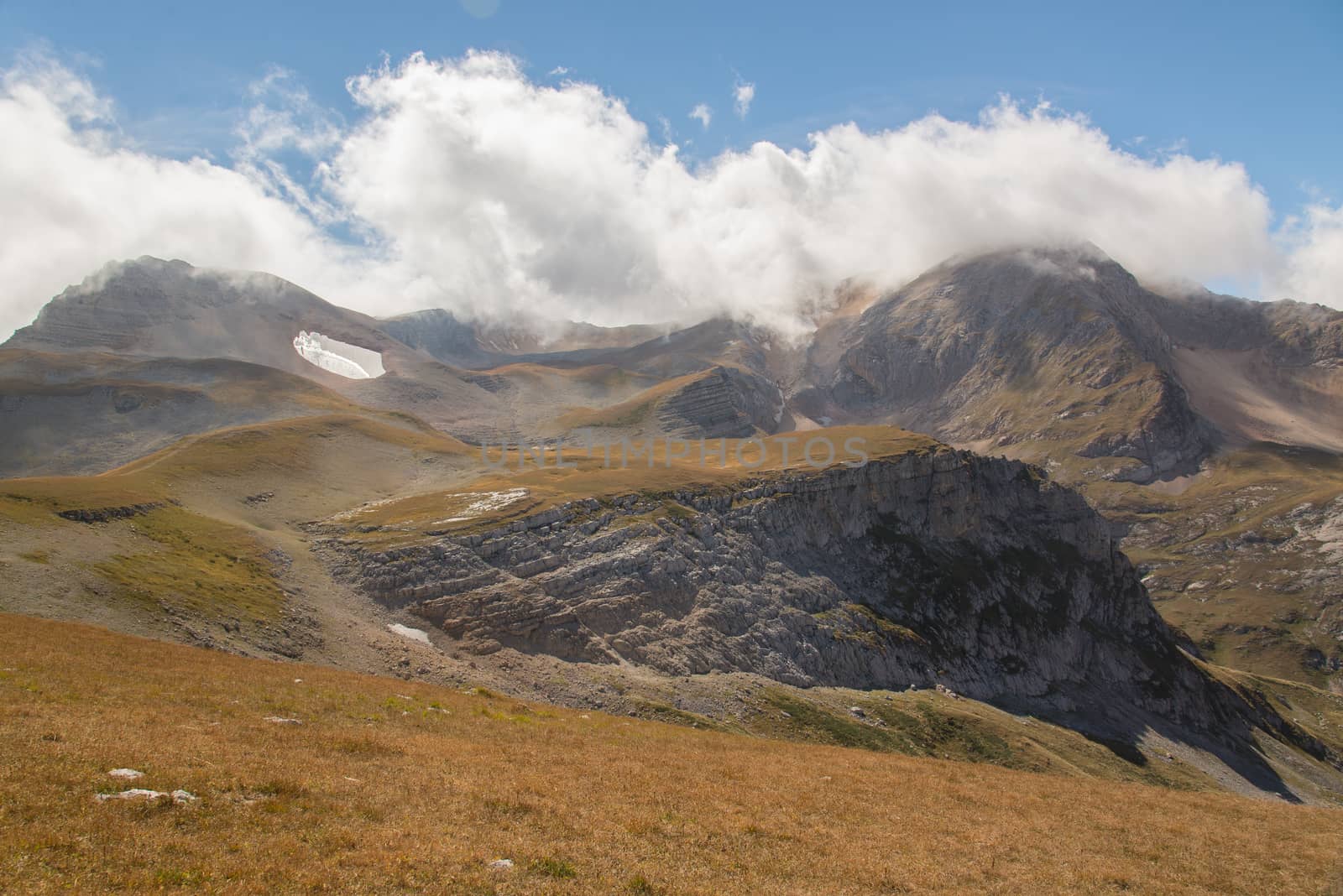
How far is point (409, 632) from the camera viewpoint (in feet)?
271

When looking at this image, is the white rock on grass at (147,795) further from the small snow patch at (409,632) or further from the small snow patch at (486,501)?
the small snow patch at (486,501)

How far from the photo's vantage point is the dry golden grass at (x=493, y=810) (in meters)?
17.1

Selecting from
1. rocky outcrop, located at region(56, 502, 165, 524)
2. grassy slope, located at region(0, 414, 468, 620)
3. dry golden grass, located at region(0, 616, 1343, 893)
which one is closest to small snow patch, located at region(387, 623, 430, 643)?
grassy slope, located at region(0, 414, 468, 620)

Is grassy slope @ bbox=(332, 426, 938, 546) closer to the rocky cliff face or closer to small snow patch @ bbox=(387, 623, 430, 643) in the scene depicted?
the rocky cliff face

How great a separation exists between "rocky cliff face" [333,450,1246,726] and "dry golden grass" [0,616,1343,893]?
4965 centimetres

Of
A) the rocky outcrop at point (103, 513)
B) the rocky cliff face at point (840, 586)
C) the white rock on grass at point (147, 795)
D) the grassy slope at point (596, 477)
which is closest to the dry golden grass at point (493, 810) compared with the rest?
the white rock on grass at point (147, 795)

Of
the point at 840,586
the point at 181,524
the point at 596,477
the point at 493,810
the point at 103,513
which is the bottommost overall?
the point at 840,586

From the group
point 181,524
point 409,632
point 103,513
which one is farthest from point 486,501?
point 103,513

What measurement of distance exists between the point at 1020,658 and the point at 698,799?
11770 cm

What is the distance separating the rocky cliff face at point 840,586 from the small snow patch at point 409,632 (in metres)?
2.85

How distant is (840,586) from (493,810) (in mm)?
102259

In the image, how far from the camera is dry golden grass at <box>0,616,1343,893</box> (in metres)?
17.1

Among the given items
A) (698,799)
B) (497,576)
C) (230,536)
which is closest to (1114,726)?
(497,576)

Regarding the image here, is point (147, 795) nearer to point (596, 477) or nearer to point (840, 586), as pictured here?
point (840, 586)
